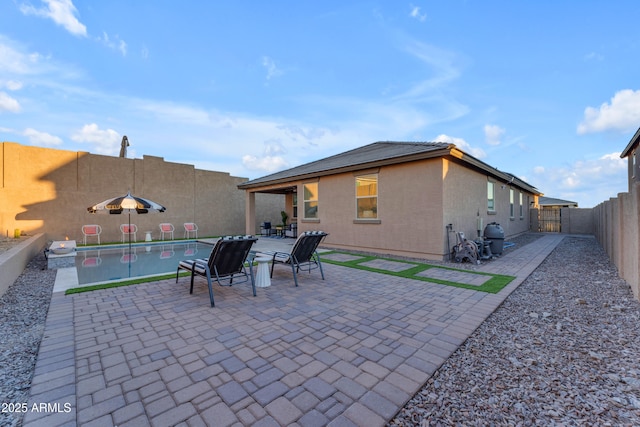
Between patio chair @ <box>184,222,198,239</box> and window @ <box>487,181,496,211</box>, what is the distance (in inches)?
630

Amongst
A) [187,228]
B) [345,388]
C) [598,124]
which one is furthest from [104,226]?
[598,124]

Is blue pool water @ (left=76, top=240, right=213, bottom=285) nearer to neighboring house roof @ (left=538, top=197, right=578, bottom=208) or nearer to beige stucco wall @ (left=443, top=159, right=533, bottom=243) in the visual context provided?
beige stucco wall @ (left=443, top=159, right=533, bottom=243)

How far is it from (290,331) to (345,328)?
26.7 inches

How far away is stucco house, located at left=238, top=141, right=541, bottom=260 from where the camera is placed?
8.12m

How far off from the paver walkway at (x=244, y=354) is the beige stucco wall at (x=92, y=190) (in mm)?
11730

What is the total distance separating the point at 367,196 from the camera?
9789 millimetres

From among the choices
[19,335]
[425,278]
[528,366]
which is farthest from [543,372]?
[19,335]

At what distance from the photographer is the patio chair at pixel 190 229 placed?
16.9 m

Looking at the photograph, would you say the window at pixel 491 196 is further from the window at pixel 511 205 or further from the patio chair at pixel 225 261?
the patio chair at pixel 225 261

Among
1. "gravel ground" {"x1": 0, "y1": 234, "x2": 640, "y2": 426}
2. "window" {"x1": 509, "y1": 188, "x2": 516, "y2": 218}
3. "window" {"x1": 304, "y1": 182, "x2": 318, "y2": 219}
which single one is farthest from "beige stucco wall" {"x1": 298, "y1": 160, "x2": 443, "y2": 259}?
"window" {"x1": 509, "y1": 188, "x2": 516, "y2": 218}

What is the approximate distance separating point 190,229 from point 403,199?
44.5 feet

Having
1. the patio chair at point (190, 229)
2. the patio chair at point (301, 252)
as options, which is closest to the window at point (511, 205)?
the patio chair at point (301, 252)

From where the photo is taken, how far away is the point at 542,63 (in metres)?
10.0

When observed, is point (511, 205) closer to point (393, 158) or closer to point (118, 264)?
point (393, 158)
